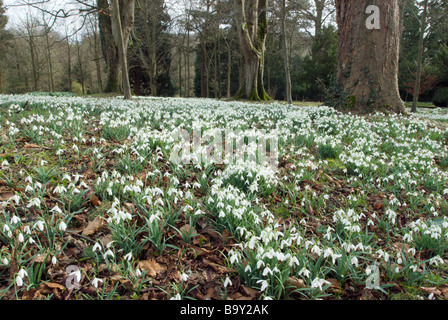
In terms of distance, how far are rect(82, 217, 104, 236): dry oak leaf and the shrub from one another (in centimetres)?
2611

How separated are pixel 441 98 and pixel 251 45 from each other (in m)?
17.1

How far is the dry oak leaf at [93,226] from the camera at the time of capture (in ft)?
7.57

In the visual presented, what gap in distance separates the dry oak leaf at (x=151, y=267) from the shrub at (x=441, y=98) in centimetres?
2599

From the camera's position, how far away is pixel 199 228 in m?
2.62

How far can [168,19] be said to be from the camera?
88.8 ft

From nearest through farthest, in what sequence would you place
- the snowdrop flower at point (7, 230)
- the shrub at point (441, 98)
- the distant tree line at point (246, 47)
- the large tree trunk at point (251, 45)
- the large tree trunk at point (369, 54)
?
the snowdrop flower at point (7, 230), the large tree trunk at point (369, 54), the distant tree line at point (246, 47), the large tree trunk at point (251, 45), the shrub at point (441, 98)

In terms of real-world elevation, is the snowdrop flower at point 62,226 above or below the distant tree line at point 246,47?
below

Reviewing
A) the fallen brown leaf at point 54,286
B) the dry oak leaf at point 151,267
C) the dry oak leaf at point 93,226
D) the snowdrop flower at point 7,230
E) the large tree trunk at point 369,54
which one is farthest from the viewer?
the large tree trunk at point 369,54

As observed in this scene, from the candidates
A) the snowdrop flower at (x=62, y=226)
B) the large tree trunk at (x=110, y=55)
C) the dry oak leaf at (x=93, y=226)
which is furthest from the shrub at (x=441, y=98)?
the snowdrop flower at (x=62, y=226)

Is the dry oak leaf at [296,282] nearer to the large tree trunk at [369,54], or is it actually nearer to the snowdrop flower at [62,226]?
the snowdrop flower at [62,226]

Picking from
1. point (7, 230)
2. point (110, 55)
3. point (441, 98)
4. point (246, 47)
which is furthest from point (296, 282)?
point (441, 98)

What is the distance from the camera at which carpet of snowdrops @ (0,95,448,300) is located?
1.92 m

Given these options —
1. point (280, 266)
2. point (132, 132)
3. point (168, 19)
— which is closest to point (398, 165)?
point (280, 266)
